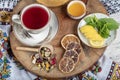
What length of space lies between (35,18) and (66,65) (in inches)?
7.8

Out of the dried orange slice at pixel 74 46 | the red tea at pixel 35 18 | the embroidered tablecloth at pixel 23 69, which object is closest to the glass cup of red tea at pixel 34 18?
the red tea at pixel 35 18

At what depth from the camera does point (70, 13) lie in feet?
3.43

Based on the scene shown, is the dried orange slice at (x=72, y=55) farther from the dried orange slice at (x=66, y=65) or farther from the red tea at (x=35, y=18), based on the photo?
the red tea at (x=35, y=18)

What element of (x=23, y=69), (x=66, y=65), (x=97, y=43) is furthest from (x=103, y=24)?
(x=23, y=69)

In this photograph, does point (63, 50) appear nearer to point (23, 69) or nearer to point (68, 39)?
point (68, 39)

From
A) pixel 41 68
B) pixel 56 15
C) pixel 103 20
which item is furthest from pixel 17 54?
pixel 103 20

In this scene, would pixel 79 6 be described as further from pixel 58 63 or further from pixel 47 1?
pixel 58 63

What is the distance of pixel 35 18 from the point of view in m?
0.98

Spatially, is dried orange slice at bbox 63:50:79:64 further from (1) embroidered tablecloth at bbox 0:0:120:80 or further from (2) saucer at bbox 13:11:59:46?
(1) embroidered tablecloth at bbox 0:0:120:80

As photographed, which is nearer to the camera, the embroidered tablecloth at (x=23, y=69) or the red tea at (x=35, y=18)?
the red tea at (x=35, y=18)

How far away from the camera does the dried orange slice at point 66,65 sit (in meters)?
0.99

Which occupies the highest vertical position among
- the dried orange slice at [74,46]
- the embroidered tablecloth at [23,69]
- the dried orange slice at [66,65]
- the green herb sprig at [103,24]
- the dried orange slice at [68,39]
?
the green herb sprig at [103,24]

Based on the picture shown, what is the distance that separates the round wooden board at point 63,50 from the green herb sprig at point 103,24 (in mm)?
49

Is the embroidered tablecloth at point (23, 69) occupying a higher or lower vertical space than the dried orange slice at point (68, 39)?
lower
